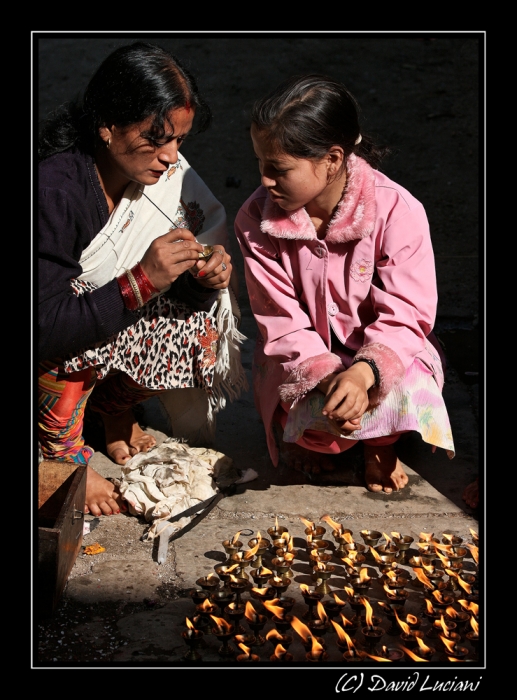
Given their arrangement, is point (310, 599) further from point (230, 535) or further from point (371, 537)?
point (230, 535)

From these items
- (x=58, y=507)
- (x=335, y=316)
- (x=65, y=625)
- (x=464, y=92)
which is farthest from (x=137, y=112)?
(x=464, y=92)

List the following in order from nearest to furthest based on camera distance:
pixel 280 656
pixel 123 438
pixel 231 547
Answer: pixel 280 656 < pixel 231 547 < pixel 123 438

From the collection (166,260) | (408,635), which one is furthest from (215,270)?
(408,635)

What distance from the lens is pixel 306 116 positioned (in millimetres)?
2951

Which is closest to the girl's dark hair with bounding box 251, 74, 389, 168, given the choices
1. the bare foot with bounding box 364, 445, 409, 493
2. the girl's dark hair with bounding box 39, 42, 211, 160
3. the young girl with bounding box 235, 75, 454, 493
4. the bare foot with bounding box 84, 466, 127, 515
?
the young girl with bounding box 235, 75, 454, 493

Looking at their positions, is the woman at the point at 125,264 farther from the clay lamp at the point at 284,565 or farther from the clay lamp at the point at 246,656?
the clay lamp at the point at 246,656

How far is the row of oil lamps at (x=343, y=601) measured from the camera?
2.36 meters

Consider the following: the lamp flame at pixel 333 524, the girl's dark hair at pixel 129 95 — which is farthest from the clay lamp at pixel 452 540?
the girl's dark hair at pixel 129 95

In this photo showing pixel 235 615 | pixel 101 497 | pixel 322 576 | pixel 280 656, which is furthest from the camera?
pixel 101 497

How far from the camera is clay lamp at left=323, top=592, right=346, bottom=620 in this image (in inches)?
97.6

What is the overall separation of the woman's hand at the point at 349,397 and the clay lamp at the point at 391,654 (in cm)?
82

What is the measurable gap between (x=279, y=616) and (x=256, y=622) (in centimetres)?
8

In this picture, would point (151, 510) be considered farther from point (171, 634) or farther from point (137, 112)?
point (137, 112)

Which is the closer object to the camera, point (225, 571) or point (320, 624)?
point (320, 624)
